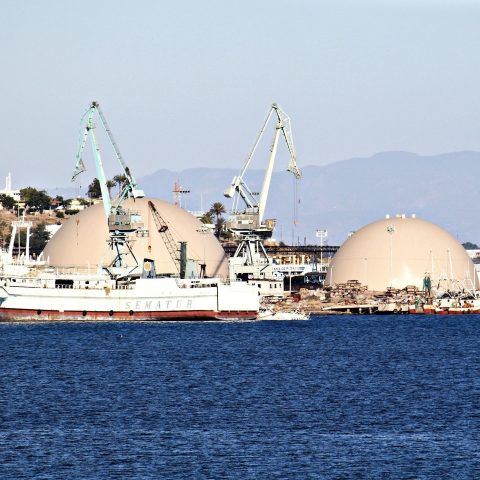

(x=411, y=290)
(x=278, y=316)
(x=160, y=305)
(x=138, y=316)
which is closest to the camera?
(x=160, y=305)

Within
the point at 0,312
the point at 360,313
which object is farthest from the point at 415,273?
the point at 0,312

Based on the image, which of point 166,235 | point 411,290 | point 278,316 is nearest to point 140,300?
point 278,316

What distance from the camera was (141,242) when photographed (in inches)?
7387

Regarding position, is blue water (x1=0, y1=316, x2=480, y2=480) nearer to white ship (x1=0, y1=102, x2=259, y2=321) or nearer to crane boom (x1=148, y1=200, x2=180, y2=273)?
white ship (x1=0, y1=102, x2=259, y2=321)

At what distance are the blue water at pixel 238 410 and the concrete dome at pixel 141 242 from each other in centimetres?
7462

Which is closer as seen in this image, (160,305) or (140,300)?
(160,305)

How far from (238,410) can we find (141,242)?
125 metres

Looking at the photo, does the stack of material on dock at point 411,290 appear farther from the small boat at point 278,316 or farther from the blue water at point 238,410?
the blue water at point 238,410

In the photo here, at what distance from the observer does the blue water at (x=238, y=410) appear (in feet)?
161

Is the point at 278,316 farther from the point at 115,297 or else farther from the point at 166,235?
the point at 166,235

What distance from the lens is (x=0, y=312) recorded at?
5782 inches

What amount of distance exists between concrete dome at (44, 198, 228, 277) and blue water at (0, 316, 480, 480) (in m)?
74.6

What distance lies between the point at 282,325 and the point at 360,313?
3939 cm

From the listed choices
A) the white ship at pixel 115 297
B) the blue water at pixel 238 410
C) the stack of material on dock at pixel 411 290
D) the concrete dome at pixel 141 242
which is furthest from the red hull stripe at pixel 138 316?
the stack of material on dock at pixel 411 290
